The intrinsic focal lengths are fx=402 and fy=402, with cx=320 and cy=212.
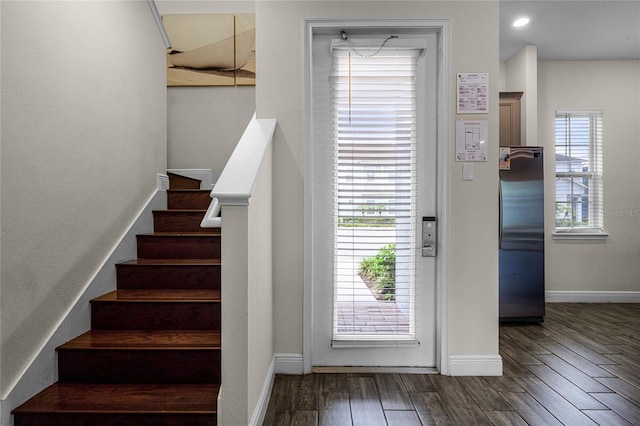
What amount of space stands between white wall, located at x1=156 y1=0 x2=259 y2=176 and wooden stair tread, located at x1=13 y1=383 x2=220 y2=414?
2672 mm

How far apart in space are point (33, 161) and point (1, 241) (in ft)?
1.35

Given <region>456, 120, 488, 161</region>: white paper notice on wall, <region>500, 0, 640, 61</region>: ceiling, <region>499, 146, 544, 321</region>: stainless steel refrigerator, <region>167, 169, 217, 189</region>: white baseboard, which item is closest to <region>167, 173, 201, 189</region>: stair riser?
<region>167, 169, 217, 189</region>: white baseboard

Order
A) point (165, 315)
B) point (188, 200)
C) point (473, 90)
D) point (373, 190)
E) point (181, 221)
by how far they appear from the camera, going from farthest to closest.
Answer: point (188, 200) → point (181, 221) → point (373, 190) → point (473, 90) → point (165, 315)

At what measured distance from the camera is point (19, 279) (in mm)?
1762

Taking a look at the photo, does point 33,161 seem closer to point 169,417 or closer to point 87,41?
point 87,41

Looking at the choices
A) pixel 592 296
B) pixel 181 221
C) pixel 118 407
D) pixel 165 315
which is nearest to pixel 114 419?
pixel 118 407

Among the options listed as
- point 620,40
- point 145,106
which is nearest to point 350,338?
point 145,106

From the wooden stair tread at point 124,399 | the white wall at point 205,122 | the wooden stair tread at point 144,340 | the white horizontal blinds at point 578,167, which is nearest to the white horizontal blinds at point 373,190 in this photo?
the wooden stair tread at point 144,340

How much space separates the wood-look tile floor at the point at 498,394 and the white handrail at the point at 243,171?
1.12m

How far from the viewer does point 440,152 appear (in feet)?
8.48

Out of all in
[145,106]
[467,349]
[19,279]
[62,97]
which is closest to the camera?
[19,279]

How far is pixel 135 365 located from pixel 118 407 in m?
0.25

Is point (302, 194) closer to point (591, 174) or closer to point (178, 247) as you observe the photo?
point (178, 247)

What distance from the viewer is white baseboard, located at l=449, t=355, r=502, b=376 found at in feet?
8.31
